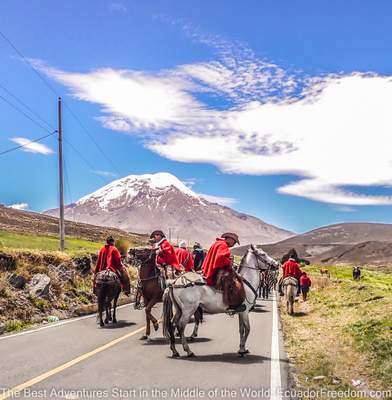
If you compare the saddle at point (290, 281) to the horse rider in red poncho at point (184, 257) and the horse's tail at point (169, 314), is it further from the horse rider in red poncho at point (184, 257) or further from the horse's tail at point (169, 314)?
the horse's tail at point (169, 314)

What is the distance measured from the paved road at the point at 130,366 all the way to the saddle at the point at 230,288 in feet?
3.88

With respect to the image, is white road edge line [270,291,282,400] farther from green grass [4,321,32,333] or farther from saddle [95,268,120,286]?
green grass [4,321,32,333]

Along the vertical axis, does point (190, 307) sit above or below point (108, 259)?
below

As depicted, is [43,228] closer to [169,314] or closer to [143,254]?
[143,254]

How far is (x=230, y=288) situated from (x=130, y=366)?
8.99 feet

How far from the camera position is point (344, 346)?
12664 millimetres

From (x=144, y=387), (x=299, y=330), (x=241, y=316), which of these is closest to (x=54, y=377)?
(x=144, y=387)

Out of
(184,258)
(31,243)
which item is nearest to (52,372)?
(184,258)

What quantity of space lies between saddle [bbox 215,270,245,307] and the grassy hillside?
5.79 ft

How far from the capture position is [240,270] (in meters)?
11.9

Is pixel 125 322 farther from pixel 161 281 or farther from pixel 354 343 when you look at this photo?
pixel 354 343

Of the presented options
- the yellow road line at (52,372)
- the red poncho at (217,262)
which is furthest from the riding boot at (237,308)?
the yellow road line at (52,372)

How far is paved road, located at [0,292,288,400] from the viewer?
25.7ft

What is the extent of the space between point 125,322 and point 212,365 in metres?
7.52
